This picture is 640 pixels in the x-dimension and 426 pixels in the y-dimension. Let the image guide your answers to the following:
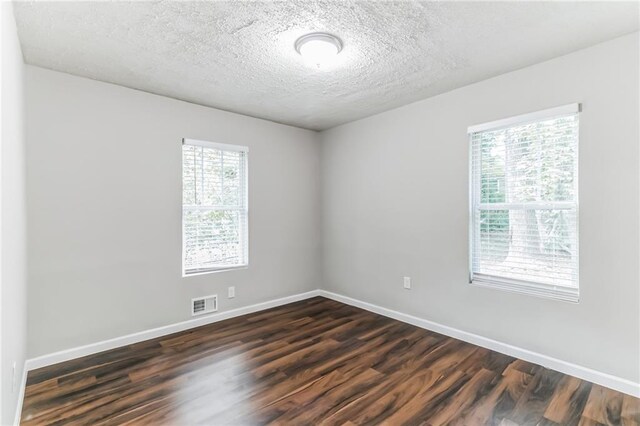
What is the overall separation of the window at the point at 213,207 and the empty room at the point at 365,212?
26 mm

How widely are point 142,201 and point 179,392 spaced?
6.01ft

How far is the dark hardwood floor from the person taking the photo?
2.04 metres

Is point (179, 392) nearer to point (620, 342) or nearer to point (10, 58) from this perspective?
point (10, 58)

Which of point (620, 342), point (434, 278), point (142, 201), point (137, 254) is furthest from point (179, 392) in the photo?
point (620, 342)

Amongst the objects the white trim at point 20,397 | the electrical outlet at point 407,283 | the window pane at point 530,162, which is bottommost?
the white trim at point 20,397

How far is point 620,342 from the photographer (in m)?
2.29

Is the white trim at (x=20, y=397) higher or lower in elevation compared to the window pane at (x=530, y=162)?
lower

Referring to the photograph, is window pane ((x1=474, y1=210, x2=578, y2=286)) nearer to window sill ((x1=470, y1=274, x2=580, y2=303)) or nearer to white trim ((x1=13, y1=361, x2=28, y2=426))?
window sill ((x1=470, y1=274, x2=580, y2=303))

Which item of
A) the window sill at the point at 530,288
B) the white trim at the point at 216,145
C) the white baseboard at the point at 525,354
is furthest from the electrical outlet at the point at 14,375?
the window sill at the point at 530,288

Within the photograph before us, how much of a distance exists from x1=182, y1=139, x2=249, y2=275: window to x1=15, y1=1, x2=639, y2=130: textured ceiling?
0.75 meters

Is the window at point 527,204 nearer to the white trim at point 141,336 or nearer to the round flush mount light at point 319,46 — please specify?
the round flush mount light at point 319,46

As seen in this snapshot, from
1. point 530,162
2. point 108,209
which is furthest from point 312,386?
point 530,162

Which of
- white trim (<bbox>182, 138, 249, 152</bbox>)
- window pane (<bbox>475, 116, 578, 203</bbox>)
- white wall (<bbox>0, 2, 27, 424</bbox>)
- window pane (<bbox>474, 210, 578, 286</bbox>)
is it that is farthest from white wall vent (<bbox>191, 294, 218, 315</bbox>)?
window pane (<bbox>475, 116, 578, 203</bbox>)

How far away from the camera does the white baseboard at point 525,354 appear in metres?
2.29
